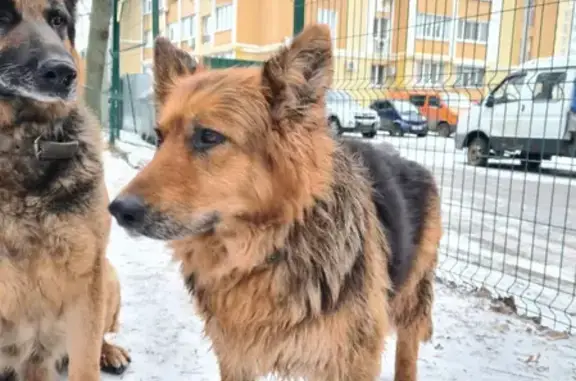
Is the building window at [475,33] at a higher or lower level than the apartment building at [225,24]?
lower

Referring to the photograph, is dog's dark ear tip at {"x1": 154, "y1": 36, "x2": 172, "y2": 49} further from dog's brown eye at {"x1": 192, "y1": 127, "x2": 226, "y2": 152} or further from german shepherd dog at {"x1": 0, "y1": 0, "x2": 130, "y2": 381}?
dog's brown eye at {"x1": 192, "y1": 127, "x2": 226, "y2": 152}

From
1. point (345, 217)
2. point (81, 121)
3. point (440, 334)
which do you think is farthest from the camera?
point (440, 334)

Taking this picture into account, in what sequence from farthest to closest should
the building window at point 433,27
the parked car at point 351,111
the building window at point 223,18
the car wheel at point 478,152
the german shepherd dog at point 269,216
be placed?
the building window at point 223,18 → the car wheel at point 478,152 → the parked car at point 351,111 → the building window at point 433,27 → the german shepherd dog at point 269,216

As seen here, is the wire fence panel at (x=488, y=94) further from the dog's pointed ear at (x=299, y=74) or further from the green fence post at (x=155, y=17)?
the green fence post at (x=155, y=17)

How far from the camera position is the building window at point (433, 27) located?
203 inches

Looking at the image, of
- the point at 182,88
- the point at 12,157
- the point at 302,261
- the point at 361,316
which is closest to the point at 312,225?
the point at 302,261

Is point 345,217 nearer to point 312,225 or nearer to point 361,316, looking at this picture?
point 312,225

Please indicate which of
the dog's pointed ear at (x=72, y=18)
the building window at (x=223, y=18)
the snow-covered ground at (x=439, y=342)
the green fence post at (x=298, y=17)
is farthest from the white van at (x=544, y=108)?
the building window at (x=223, y=18)

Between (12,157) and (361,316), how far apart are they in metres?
1.65

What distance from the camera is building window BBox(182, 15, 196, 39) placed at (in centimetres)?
3291

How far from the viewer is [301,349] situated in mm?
2225

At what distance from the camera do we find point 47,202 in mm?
2324

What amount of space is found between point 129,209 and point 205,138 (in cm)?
39

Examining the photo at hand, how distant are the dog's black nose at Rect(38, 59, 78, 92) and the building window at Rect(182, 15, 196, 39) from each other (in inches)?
1268
